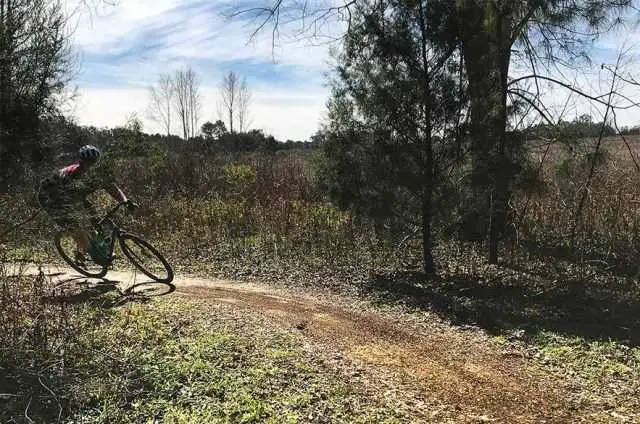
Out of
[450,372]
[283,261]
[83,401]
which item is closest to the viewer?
[83,401]

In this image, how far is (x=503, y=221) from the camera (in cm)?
985

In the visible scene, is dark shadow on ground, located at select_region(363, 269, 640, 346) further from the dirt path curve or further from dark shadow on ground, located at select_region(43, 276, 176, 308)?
dark shadow on ground, located at select_region(43, 276, 176, 308)

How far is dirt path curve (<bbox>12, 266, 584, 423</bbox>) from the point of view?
15.6 feet

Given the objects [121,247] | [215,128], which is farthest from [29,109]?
[215,128]

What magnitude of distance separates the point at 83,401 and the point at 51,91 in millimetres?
13983

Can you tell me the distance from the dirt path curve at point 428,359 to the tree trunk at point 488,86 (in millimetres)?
2805

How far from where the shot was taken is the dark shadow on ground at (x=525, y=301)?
278 inches

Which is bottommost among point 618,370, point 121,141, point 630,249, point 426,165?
point 618,370

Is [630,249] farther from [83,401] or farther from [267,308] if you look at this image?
[83,401]

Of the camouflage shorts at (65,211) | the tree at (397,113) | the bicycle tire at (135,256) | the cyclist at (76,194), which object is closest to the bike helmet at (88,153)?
the cyclist at (76,194)

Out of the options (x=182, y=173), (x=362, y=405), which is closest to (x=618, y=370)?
(x=362, y=405)

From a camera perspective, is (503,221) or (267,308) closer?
(267,308)

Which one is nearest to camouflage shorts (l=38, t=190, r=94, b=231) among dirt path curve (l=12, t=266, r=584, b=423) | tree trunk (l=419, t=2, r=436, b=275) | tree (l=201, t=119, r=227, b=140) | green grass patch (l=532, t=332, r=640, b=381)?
dirt path curve (l=12, t=266, r=584, b=423)

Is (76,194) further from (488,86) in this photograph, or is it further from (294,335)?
(488,86)
